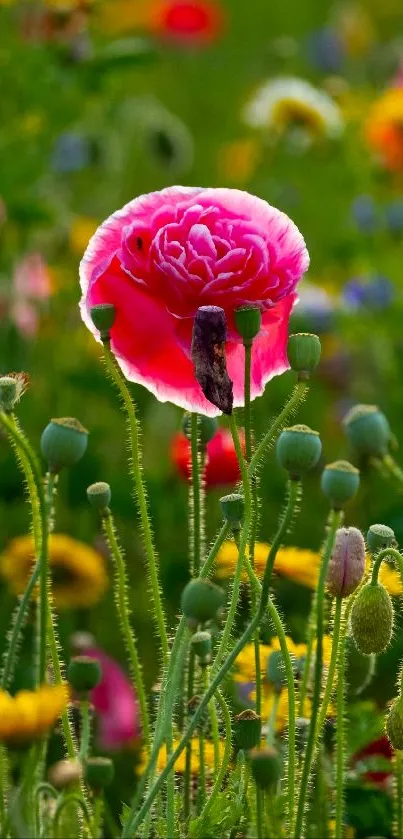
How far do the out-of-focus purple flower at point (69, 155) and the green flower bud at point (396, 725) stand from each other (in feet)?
7.94

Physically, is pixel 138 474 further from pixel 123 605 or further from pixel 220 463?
pixel 220 463

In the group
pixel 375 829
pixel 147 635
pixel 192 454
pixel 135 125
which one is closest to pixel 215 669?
pixel 192 454

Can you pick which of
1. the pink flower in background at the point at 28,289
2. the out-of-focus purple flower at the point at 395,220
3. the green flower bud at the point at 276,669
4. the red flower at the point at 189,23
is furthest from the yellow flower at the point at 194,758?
the red flower at the point at 189,23

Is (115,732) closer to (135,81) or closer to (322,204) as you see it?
(322,204)

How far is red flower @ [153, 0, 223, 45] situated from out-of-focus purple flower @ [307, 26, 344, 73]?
1.22 ft

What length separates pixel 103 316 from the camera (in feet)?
3.15

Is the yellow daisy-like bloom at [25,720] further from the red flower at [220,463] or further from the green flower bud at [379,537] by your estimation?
the red flower at [220,463]

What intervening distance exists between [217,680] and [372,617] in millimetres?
172

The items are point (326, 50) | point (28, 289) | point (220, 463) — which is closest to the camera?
point (220, 463)

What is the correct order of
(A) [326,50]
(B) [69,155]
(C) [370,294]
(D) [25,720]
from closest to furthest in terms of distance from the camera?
1. (D) [25,720]
2. (C) [370,294]
3. (B) [69,155]
4. (A) [326,50]

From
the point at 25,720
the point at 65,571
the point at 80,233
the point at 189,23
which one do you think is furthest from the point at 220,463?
the point at 189,23

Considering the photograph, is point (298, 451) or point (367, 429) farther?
point (367, 429)

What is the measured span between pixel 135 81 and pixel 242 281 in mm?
4798

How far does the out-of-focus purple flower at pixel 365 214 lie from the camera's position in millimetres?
3314
